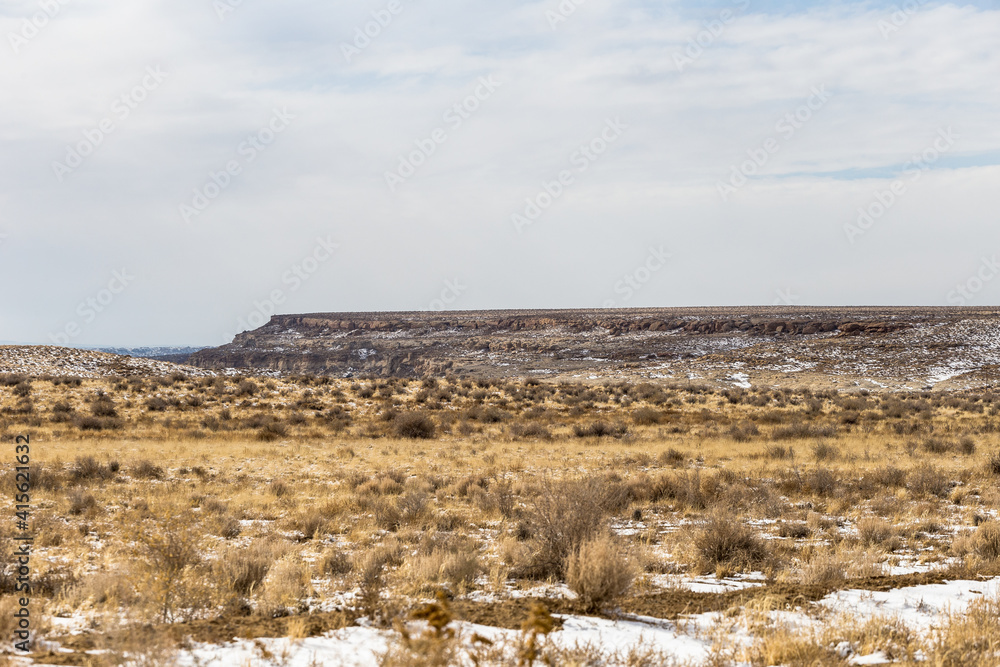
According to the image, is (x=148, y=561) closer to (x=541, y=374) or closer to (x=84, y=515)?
(x=84, y=515)

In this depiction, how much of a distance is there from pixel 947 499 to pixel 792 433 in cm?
956

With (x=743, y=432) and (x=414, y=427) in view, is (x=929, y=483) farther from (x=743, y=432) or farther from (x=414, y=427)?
→ (x=414, y=427)

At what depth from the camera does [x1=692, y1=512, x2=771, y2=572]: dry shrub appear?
26.7ft

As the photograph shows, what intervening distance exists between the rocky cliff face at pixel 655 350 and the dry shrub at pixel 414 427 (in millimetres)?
32197

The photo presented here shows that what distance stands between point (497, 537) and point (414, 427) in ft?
42.6

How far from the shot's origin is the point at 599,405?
32188 mm

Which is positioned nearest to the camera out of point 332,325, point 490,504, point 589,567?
point 589,567

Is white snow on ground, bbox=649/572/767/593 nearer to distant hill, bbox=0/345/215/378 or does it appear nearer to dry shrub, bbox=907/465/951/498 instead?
dry shrub, bbox=907/465/951/498

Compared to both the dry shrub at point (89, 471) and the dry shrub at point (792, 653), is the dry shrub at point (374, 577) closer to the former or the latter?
the dry shrub at point (792, 653)

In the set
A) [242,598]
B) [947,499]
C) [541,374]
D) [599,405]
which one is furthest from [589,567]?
[541,374]

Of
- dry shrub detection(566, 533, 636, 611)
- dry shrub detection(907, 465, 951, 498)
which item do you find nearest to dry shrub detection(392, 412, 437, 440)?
dry shrub detection(907, 465, 951, 498)

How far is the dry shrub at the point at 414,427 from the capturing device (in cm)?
2197

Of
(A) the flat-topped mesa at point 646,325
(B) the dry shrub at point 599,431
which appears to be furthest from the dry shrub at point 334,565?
(A) the flat-topped mesa at point 646,325

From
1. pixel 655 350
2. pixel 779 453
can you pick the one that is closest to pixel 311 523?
pixel 779 453
